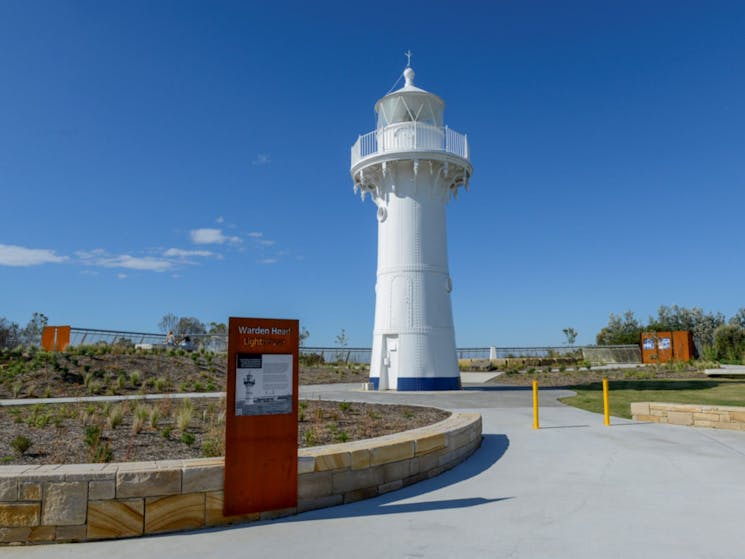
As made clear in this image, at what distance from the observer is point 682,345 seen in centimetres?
4350

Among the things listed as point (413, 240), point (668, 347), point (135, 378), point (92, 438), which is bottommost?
point (92, 438)

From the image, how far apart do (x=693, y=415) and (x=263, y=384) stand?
10.3m

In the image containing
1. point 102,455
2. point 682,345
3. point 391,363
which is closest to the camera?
point 102,455

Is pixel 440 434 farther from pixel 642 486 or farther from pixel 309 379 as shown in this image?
pixel 309 379

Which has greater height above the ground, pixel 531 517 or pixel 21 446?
pixel 21 446

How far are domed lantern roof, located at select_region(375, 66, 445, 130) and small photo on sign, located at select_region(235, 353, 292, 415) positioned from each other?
756 inches

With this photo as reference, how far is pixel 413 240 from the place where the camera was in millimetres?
22656

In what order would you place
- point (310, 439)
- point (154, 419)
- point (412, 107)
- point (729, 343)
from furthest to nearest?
point (729, 343), point (412, 107), point (154, 419), point (310, 439)

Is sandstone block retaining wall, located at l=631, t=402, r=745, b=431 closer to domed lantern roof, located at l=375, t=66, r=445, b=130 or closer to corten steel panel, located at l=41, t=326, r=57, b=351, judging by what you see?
domed lantern roof, located at l=375, t=66, r=445, b=130

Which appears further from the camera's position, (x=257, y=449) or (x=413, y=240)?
(x=413, y=240)

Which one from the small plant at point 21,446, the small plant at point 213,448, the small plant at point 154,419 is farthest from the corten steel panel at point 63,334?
the small plant at point 213,448

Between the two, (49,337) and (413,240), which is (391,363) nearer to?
(413,240)

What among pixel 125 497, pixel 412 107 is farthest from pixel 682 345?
pixel 125 497

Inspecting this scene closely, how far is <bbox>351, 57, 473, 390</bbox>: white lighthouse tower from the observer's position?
72.6 ft
